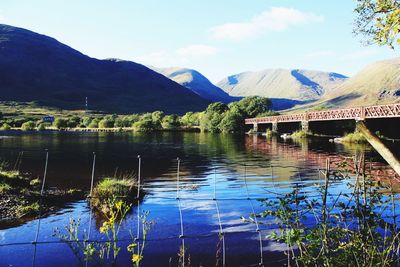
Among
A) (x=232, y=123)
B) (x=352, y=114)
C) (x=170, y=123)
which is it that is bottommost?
(x=232, y=123)

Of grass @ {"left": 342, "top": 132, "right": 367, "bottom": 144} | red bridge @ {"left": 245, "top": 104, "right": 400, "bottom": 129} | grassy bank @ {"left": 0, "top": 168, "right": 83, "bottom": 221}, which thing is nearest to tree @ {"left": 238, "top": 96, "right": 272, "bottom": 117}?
red bridge @ {"left": 245, "top": 104, "right": 400, "bottom": 129}

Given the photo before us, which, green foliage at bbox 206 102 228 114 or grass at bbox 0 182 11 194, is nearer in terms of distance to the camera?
grass at bbox 0 182 11 194

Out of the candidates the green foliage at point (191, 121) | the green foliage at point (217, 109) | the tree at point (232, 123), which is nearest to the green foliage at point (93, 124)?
the green foliage at point (191, 121)

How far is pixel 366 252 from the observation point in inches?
288

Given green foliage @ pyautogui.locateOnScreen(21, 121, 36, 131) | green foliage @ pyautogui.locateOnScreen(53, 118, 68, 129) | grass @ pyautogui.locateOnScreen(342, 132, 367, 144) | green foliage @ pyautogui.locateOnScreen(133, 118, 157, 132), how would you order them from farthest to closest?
1. green foliage @ pyautogui.locateOnScreen(53, 118, 68, 129)
2. green foliage @ pyautogui.locateOnScreen(21, 121, 36, 131)
3. green foliage @ pyautogui.locateOnScreen(133, 118, 157, 132)
4. grass @ pyautogui.locateOnScreen(342, 132, 367, 144)

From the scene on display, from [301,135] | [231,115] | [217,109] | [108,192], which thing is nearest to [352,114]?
[301,135]

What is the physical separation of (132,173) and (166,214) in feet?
58.7

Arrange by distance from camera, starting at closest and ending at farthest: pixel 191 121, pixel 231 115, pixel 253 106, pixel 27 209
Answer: pixel 27 209 → pixel 231 115 → pixel 253 106 → pixel 191 121

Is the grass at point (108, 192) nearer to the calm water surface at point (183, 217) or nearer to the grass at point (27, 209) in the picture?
the calm water surface at point (183, 217)

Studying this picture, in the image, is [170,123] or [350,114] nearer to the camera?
[350,114]

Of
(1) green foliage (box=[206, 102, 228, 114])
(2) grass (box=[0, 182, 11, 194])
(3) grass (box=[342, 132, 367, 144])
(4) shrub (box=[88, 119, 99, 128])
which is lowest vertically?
(2) grass (box=[0, 182, 11, 194])

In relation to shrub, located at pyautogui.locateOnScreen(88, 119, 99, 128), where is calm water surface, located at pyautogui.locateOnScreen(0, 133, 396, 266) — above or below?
below

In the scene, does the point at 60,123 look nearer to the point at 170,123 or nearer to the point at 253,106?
the point at 170,123

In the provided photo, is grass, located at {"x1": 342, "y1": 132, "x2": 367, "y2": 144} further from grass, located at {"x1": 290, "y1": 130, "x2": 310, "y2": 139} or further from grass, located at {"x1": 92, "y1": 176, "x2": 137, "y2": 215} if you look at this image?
grass, located at {"x1": 92, "y1": 176, "x2": 137, "y2": 215}
